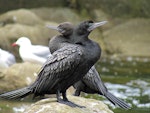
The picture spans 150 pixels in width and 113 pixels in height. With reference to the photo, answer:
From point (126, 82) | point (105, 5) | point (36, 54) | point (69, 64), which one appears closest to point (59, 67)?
point (69, 64)

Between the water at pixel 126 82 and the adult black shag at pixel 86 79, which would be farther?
the water at pixel 126 82

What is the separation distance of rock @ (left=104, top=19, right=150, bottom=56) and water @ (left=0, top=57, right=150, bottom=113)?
1.16m

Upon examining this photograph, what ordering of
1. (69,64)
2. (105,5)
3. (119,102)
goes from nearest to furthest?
(69,64), (119,102), (105,5)

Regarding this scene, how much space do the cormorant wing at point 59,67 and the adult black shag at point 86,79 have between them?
0.91 feet

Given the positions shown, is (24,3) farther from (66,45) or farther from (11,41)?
(66,45)

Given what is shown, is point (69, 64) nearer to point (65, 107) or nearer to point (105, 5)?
point (65, 107)

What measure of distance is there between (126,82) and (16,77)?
4.15 m

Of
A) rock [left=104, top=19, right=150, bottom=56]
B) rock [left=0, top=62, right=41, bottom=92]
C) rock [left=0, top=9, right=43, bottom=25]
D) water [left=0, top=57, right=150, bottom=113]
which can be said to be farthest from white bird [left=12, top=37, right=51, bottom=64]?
rock [left=104, top=19, right=150, bottom=56]

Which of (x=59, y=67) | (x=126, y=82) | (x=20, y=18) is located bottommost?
(x=59, y=67)

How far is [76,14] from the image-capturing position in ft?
79.7

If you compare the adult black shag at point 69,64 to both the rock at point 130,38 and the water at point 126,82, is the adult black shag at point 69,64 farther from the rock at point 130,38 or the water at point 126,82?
the rock at point 130,38

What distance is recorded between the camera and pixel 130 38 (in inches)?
876

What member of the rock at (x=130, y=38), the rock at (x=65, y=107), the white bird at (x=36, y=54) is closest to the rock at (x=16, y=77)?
the white bird at (x=36, y=54)

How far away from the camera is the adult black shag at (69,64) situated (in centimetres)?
658
